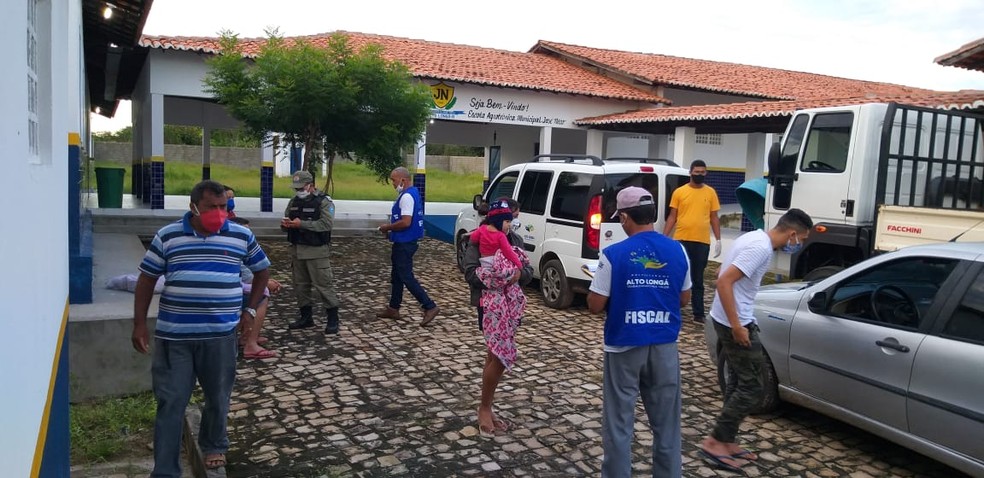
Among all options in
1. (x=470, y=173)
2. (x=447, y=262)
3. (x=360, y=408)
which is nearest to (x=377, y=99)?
(x=447, y=262)

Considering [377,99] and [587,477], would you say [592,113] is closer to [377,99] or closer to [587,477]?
[377,99]

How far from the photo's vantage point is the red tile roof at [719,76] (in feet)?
65.2

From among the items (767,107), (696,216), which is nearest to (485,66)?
(767,107)

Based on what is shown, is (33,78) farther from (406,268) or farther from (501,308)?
(406,268)

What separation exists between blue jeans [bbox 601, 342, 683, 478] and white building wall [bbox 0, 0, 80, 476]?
97.2 inches

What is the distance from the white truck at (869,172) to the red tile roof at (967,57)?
6.56ft

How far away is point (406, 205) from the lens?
7574 mm

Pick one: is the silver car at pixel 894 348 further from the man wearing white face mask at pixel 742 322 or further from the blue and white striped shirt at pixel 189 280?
the blue and white striped shirt at pixel 189 280

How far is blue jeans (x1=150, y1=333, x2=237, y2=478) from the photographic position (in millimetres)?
3824

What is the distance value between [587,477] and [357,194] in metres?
27.7

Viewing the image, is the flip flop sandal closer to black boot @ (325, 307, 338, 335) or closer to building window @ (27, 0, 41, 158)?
black boot @ (325, 307, 338, 335)

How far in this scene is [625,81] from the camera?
20656 mm

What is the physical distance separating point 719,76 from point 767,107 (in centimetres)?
795

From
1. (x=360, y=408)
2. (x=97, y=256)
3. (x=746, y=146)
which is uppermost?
(x=746, y=146)
